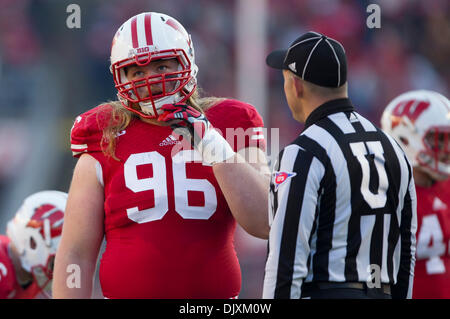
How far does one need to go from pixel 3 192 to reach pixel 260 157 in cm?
568

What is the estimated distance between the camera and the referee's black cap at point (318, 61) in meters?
2.22

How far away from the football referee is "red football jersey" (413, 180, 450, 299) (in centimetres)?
102

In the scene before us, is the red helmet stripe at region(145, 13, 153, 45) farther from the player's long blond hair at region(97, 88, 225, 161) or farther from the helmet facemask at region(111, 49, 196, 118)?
the player's long blond hair at region(97, 88, 225, 161)

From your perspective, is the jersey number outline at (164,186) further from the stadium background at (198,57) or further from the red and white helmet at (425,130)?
the stadium background at (198,57)

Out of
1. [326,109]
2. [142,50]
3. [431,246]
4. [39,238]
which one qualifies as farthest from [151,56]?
[431,246]

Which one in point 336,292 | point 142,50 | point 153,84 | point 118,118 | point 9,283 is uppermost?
point 142,50

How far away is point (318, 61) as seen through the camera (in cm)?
222

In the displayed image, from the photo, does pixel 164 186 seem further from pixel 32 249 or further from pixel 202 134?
pixel 32 249

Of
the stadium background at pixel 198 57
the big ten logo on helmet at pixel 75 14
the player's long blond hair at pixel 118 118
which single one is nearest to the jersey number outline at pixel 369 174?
the player's long blond hair at pixel 118 118

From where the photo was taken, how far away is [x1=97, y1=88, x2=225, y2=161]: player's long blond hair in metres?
2.39

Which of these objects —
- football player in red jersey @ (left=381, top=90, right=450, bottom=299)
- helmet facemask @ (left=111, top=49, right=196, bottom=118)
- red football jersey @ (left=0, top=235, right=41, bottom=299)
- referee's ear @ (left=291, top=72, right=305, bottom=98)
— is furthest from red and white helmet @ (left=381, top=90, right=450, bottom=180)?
red football jersey @ (left=0, top=235, right=41, bottom=299)

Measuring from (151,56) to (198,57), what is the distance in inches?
210

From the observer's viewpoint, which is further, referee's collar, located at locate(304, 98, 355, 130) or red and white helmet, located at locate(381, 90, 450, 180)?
red and white helmet, located at locate(381, 90, 450, 180)
